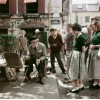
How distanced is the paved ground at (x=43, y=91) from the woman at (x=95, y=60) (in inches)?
14.4

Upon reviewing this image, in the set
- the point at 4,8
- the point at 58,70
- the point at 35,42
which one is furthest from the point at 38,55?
the point at 4,8

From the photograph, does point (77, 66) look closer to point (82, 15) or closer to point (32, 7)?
point (32, 7)

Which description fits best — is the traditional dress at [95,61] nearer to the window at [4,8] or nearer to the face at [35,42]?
the face at [35,42]

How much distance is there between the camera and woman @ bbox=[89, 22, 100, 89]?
933 cm

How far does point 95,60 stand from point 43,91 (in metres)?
1.68

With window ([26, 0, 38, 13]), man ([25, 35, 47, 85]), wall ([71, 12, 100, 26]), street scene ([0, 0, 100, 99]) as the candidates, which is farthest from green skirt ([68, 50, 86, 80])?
wall ([71, 12, 100, 26])

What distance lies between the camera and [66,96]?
8742mm

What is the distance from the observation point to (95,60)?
374 inches

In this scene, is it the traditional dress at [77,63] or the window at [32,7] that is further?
the window at [32,7]

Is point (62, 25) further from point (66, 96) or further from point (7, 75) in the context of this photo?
point (66, 96)

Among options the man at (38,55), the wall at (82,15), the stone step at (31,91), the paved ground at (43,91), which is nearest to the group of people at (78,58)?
the man at (38,55)

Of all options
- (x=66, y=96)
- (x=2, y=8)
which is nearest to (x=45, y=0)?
(x=2, y=8)

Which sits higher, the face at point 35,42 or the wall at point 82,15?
the face at point 35,42

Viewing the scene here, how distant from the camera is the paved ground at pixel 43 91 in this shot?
28.6 ft
